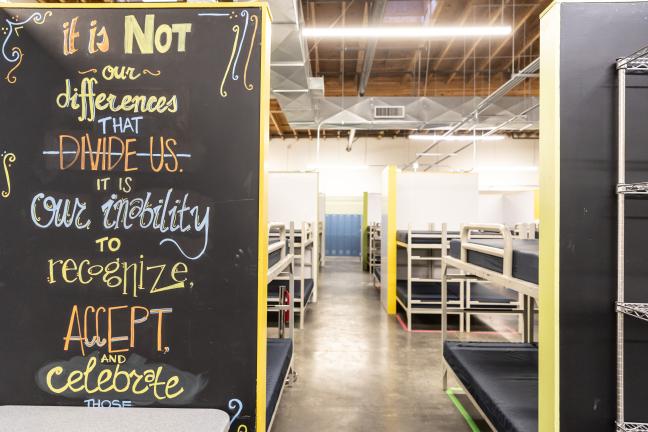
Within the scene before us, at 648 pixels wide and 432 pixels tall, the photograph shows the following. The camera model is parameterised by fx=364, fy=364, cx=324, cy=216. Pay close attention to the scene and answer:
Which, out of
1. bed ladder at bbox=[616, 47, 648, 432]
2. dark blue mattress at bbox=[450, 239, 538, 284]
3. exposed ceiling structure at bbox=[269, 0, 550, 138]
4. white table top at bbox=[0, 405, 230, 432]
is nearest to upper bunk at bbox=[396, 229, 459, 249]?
exposed ceiling structure at bbox=[269, 0, 550, 138]

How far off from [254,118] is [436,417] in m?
2.66

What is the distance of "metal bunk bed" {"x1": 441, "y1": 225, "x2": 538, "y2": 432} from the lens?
1939 millimetres

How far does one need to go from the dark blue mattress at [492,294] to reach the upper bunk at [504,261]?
2.26 meters

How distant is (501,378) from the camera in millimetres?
2383

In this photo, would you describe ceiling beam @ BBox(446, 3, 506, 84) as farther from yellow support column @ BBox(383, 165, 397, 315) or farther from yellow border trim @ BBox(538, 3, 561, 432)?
yellow border trim @ BBox(538, 3, 561, 432)

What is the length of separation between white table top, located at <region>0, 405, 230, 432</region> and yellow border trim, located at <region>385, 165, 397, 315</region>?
4.61 meters

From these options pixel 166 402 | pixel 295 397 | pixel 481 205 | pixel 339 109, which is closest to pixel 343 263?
pixel 481 205

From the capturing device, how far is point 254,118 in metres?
1.62

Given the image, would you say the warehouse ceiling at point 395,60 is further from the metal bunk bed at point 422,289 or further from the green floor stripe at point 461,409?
the green floor stripe at point 461,409

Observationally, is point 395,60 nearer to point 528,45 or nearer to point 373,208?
point 528,45

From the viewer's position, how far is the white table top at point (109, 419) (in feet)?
4.58

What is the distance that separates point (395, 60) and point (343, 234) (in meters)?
7.10

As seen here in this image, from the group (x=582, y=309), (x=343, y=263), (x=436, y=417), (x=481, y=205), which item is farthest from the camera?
(x=343, y=263)

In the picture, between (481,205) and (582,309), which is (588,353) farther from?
(481,205)
